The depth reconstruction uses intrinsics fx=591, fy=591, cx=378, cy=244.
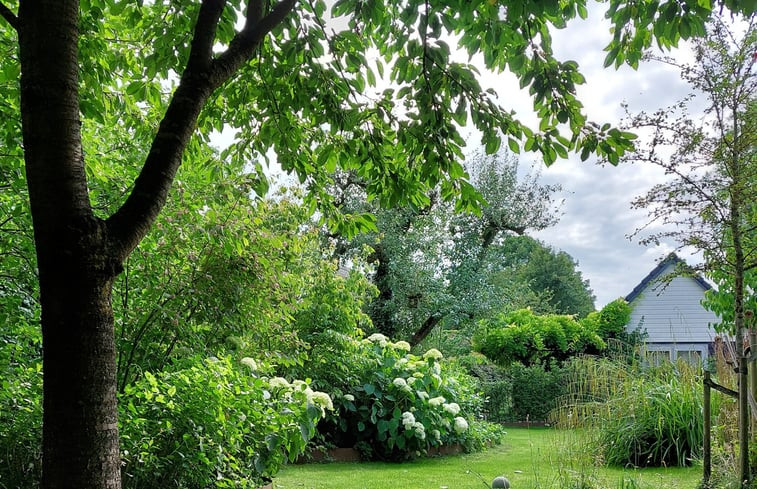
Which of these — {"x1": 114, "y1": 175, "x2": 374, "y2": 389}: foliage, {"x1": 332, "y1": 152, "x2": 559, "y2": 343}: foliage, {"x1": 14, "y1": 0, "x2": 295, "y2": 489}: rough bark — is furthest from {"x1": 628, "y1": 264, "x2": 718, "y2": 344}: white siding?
{"x1": 14, "y1": 0, "x2": 295, "y2": 489}: rough bark

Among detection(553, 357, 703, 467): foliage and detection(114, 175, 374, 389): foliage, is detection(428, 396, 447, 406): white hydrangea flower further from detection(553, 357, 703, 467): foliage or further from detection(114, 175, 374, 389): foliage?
detection(114, 175, 374, 389): foliage

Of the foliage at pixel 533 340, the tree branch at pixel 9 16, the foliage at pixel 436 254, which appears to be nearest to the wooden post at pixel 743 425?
the tree branch at pixel 9 16

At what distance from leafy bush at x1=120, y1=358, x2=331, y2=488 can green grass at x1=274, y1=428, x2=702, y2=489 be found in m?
1.67

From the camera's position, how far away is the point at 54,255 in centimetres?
134

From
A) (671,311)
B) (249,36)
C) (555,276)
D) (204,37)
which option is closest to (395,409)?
(249,36)

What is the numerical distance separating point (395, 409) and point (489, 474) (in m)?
1.56

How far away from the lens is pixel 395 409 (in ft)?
22.6

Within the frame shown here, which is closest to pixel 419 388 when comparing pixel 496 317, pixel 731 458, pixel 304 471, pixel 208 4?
pixel 304 471

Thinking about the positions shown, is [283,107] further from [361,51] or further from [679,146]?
[679,146]

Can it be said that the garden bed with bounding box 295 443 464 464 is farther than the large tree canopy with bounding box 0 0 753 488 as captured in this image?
Yes

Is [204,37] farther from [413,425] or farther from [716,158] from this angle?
[413,425]

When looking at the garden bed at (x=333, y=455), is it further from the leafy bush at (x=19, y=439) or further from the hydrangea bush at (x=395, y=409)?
the leafy bush at (x=19, y=439)

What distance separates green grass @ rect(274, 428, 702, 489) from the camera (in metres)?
4.28

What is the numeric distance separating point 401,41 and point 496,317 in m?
11.7
